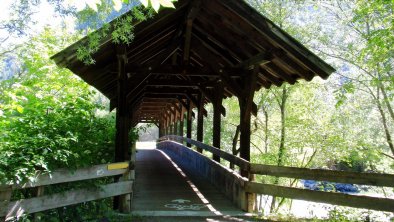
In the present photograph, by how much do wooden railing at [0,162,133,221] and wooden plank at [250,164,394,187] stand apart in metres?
2.47

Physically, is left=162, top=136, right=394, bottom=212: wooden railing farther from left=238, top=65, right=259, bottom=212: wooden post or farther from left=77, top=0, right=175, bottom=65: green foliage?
left=77, top=0, right=175, bottom=65: green foliage

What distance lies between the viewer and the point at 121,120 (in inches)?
296

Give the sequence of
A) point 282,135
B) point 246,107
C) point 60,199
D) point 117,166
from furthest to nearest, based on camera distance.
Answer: point 282,135, point 246,107, point 117,166, point 60,199

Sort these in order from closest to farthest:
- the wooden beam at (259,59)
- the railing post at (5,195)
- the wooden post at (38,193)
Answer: the railing post at (5,195) → the wooden post at (38,193) → the wooden beam at (259,59)

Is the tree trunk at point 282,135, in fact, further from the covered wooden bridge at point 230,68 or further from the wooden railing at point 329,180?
the wooden railing at point 329,180

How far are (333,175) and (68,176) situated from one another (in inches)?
150

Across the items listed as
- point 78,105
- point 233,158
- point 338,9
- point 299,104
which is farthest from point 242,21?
point 299,104

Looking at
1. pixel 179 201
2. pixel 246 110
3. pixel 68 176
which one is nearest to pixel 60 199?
pixel 68 176

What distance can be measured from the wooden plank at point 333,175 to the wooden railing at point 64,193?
97.3 inches

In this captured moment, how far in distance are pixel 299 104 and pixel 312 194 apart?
14.1 metres

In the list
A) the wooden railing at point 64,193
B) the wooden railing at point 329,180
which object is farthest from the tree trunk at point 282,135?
the wooden railing at point 64,193

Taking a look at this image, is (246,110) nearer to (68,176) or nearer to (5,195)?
(68,176)

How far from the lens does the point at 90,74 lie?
9.06 m

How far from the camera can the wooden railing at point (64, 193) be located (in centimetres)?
425
